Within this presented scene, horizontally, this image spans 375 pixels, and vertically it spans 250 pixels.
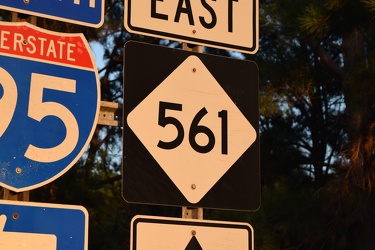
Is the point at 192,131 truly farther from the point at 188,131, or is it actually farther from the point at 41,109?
the point at 41,109

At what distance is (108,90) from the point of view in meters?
12.1

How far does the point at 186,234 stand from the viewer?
2.56 m

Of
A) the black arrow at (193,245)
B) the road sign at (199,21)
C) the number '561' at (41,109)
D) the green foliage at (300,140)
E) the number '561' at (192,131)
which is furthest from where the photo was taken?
the green foliage at (300,140)

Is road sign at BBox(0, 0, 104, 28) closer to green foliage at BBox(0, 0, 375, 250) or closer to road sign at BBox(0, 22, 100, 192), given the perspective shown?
road sign at BBox(0, 22, 100, 192)

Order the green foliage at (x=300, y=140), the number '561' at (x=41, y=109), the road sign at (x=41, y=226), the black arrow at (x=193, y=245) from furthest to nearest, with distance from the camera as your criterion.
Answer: the green foliage at (x=300, y=140) < the black arrow at (x=193, y=245) < the number '561' at (x=41, y=109) < the road sign at (x=41, y=226)

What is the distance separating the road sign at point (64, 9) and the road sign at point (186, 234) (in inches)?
26.9

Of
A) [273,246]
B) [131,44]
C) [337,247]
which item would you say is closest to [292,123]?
[337,247]

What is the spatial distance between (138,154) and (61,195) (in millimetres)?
7769

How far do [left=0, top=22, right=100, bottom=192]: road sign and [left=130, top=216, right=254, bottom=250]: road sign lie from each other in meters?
0.28

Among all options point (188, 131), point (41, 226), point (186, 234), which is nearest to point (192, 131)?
point (188, 131)

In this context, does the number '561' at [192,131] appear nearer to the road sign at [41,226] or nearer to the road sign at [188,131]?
the road sign at [188,131]

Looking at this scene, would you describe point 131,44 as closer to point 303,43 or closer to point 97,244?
point 303,43

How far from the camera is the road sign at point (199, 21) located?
2852 mm

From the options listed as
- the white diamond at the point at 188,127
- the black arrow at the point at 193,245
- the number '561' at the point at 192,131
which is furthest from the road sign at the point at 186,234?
the number '561' at the point at 192,131
